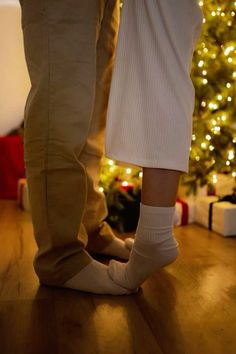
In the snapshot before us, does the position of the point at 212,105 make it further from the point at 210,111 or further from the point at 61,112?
the point at 61,112

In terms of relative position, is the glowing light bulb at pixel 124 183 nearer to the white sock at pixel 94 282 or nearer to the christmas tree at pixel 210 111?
the christmas tree at pixel 210 111

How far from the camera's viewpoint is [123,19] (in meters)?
0.79

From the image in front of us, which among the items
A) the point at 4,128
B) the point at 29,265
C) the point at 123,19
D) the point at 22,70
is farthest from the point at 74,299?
the point at 22,70

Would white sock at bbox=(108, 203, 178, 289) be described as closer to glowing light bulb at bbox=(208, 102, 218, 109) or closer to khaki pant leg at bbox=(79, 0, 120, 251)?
khaki pant leg at bbox=(79, 0, 120, 251)

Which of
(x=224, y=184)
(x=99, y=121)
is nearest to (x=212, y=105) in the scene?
(x=224, y=184)

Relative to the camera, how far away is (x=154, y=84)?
76 centimetres

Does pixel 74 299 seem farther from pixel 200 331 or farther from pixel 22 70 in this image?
pixel 22 70

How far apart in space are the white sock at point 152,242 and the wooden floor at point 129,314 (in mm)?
83

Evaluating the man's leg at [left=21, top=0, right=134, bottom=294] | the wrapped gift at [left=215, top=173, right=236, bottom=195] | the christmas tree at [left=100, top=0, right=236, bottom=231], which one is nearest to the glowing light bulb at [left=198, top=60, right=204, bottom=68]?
the christmas tree at [left=100, top=0, right=236, bottom=231]

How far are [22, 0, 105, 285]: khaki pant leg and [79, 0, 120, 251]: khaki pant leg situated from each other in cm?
6

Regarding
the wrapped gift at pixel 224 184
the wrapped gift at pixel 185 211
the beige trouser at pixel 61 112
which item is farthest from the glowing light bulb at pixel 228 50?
the beige trouser at pixel 61 112

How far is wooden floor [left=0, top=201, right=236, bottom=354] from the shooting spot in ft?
2.19

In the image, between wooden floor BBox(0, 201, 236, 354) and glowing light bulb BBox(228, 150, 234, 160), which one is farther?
glowing light bulb BBox(228, 150, 234, 160)

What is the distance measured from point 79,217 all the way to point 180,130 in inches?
11.7
